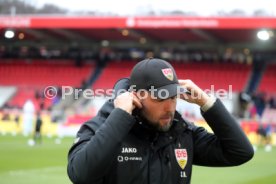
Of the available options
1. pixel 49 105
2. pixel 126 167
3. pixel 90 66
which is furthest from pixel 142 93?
pixel 90 66

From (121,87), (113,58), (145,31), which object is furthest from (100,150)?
(113,58)

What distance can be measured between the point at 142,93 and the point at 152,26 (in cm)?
3323

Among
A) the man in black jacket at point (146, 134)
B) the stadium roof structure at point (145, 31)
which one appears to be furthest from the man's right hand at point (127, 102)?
the stadium roof structure at point (145, 31)

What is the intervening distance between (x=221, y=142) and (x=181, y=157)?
340mm

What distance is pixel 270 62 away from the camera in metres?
40.0

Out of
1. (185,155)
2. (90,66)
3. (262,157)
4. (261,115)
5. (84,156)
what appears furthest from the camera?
(90,66)

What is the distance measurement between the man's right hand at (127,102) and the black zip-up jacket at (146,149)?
0.11 ft

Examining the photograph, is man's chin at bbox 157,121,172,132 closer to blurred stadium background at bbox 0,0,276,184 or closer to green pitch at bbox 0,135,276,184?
green pitch at bbox 0,135,276,184

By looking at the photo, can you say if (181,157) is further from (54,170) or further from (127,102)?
(54,170)

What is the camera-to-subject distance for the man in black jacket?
3.11 metres

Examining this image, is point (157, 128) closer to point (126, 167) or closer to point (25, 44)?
point (126, 167)

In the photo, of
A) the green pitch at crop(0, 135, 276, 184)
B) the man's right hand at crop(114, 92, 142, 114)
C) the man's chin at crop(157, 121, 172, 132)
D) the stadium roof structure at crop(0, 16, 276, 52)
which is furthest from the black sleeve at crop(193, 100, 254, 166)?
the stadium roof structure at crop(0, 16, 276, 52)

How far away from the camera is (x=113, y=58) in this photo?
146ft

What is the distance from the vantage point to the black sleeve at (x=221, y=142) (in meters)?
3.49
